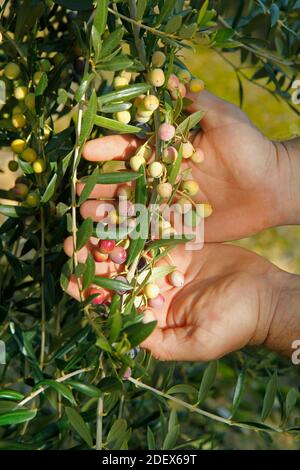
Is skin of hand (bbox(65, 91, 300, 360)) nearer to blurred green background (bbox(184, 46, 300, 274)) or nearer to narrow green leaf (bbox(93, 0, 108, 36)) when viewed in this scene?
narrow green leaf (bbox(93, 0, 108, 36))

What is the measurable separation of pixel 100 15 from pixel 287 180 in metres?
Answer: 0.52

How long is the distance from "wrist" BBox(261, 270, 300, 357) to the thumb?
252mm

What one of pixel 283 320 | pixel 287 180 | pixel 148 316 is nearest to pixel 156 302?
pixel 148 316

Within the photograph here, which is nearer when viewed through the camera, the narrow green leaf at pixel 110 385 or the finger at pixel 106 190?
the narrow green leaf at pixel 110 385

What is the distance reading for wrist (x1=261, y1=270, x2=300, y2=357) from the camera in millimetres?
989

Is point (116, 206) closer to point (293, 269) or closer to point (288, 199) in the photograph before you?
point (288, 199)

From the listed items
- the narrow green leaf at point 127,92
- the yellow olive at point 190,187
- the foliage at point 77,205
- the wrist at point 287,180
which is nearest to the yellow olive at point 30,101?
the foliage at point 77,205

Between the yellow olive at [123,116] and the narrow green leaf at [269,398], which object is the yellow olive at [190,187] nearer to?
Result: the yellow olive at [123,116]

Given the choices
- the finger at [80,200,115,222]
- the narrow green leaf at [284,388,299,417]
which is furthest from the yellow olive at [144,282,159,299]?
the narrow green leaf at [284,388,299,417]

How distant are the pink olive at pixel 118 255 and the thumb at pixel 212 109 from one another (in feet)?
0.78

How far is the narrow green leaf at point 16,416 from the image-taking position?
62 cm

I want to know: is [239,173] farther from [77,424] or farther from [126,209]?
[77,424]

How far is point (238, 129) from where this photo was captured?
968 millimetres

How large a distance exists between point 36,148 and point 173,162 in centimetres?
17
